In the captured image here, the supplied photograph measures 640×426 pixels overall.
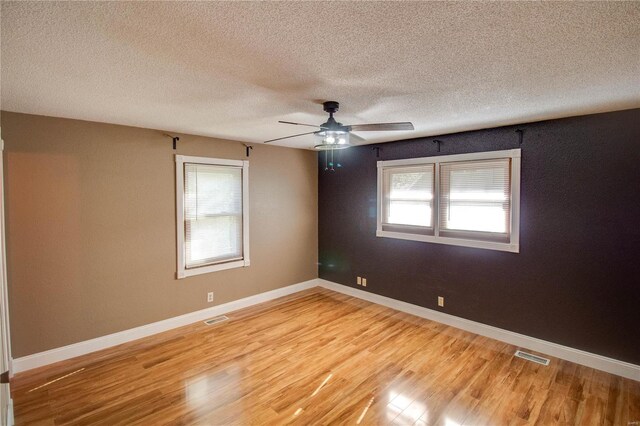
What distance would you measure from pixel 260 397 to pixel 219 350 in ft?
3.39

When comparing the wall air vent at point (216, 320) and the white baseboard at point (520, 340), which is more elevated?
the white baseboard at point (520, 340)

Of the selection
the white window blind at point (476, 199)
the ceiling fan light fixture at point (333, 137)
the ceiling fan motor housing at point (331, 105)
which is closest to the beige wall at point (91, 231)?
the ceiling fan light fixture at point (333, 137)

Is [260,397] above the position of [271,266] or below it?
below

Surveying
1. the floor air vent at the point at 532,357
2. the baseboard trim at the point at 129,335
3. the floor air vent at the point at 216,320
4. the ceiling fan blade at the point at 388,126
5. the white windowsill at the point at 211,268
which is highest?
the ceiling fan blade at the point at 388,126

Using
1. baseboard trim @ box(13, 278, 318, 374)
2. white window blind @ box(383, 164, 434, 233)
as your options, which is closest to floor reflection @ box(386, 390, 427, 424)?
white window blind @ box(383, 164, 434, 233)

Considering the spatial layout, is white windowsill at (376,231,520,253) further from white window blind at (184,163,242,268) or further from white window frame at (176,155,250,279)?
white window blind at (184,163,242,268)

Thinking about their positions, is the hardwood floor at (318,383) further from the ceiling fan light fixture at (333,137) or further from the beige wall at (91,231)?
the ceiling fan light fixture at (333,137)

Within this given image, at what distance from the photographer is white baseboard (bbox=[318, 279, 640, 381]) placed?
3.07 metres

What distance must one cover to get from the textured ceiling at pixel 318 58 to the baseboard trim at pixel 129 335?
2.43 metres

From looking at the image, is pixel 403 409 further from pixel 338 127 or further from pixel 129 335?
pixel 129 335

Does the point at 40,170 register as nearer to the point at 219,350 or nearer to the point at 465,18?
the point at 219,350

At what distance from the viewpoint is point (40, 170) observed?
321 centimetres

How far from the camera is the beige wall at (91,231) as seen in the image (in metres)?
3.13

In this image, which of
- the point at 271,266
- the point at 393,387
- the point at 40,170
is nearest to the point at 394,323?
the point at 393,387
